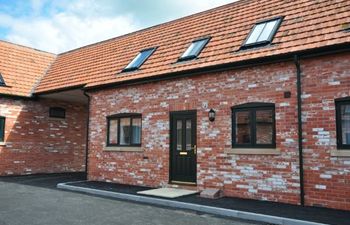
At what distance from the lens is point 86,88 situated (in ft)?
45.6

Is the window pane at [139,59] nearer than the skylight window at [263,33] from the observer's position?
No

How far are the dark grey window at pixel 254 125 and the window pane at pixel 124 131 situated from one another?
14.5ft

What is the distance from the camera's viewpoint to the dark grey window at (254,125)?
9203 mm

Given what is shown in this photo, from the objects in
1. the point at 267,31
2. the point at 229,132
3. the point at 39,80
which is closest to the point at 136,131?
the point at 229,132

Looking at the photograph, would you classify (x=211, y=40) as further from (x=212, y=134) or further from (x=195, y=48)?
(x=212, y=134)

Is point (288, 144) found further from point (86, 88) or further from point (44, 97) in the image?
point (44, 97)

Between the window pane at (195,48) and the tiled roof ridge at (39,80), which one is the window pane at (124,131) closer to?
the window pane at (195,48)

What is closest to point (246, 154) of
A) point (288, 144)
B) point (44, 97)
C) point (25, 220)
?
point (288, 144)

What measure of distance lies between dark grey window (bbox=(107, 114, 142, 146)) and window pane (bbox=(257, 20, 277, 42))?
16.0 feet

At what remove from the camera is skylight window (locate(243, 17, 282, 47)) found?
9.99 meters

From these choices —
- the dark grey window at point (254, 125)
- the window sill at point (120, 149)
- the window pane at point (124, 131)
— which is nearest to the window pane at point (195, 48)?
the dark grey window at point (254, 125)

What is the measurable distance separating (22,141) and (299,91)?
494 inches

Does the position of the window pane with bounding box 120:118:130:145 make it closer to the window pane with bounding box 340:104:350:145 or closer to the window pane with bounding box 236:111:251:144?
the window pane with bounding box 236:111:251:144

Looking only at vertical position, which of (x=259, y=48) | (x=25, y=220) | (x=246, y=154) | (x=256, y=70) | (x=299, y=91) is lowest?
(x=25, y=220)
